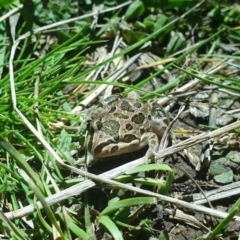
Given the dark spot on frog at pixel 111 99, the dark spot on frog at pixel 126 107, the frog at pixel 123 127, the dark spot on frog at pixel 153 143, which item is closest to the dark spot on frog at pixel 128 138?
the frog at pixel 123 127

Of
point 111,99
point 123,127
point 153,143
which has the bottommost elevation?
point 153,143

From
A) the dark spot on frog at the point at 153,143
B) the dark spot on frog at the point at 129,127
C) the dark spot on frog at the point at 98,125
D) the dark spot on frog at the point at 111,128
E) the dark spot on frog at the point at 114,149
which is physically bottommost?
the dark spot on frog at the point at 153,143

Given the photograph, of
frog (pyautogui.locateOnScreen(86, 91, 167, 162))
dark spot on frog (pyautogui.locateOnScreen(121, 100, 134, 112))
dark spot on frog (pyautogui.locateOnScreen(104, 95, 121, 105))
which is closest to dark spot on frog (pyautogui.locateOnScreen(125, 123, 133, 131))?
frog (pyautogui.locateOnScreen(86, 91, 167, 162))

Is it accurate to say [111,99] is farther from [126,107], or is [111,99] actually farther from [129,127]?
[129,127]

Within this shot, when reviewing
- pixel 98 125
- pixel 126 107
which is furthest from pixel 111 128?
pixel 126 107

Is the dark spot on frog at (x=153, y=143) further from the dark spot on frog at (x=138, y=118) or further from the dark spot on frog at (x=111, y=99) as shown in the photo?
the dark spot on frog at (x=111, y=99)

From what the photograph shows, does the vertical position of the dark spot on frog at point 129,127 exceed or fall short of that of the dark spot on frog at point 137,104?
it falls short
